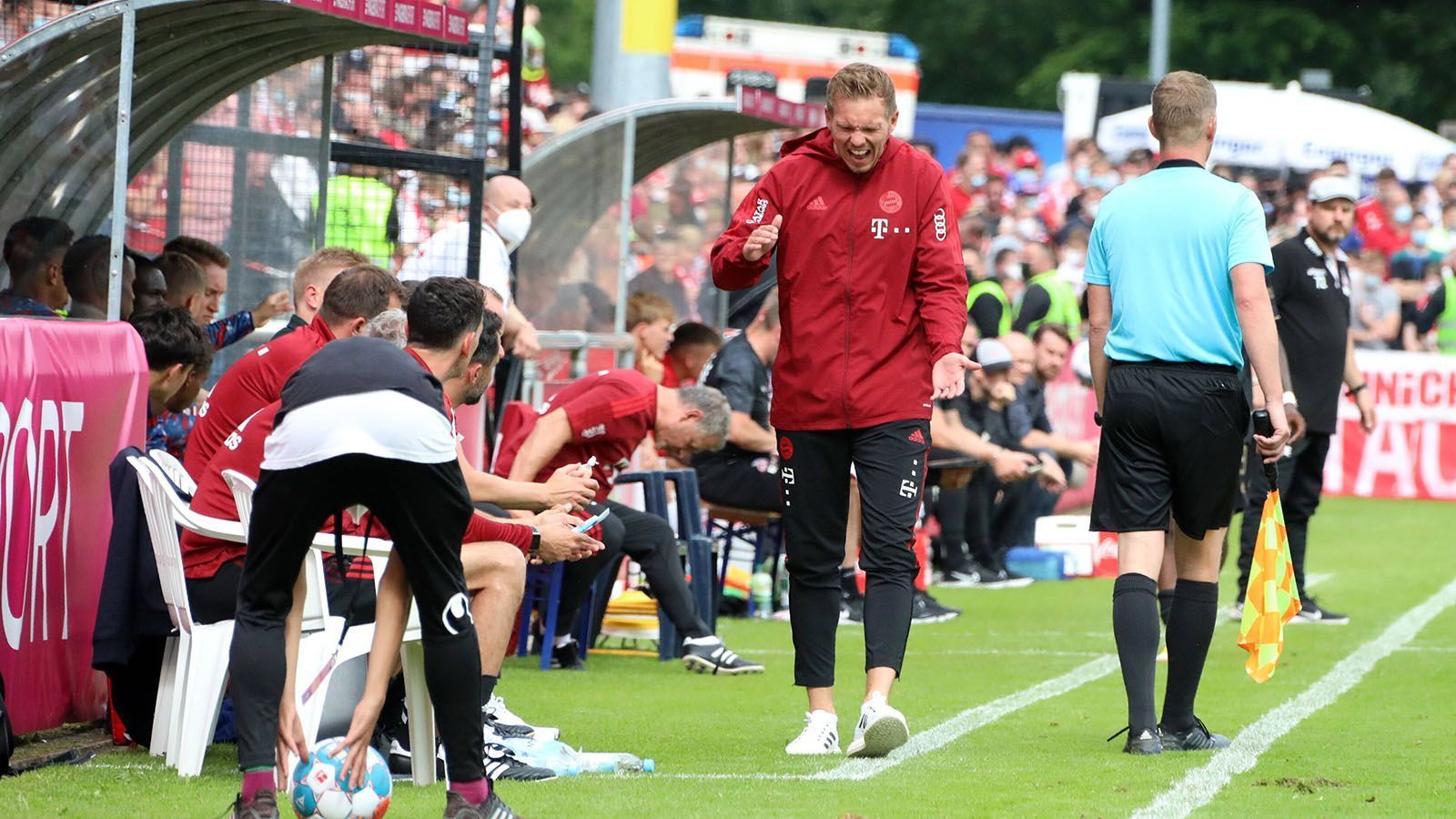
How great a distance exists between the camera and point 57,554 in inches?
281

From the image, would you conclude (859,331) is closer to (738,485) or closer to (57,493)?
(57,493)

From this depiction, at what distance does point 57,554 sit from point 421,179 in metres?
3.98

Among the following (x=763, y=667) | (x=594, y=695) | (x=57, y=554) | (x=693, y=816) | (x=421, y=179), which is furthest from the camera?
(x=421, y=179)

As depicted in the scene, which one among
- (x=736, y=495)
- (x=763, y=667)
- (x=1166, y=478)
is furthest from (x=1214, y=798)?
(x=736, y=495)

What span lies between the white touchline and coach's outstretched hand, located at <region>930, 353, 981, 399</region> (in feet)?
3.72

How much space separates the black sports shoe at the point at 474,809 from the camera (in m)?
5.18

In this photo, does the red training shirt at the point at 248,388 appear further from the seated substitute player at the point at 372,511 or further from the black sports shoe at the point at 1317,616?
the black sports shoe at the point at 1317,616

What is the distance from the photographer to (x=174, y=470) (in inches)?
267

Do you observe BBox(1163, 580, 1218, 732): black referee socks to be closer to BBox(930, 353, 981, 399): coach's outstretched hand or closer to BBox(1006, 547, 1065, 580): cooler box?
BBox(930, 353, 981, 399): coach's outstretched hand

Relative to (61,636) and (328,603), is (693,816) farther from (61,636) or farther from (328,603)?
(61,636)

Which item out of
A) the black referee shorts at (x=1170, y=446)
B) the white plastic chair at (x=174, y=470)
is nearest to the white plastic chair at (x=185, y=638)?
the white plastic chair at (x=174, y=470)

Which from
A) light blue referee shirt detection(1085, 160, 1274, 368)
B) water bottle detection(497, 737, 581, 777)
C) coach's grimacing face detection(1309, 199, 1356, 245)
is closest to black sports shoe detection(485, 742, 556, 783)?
water bottle detection(497, 737, 581, 777)

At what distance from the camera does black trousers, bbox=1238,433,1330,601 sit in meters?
11.2

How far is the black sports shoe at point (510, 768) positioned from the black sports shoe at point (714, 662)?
3139mm
